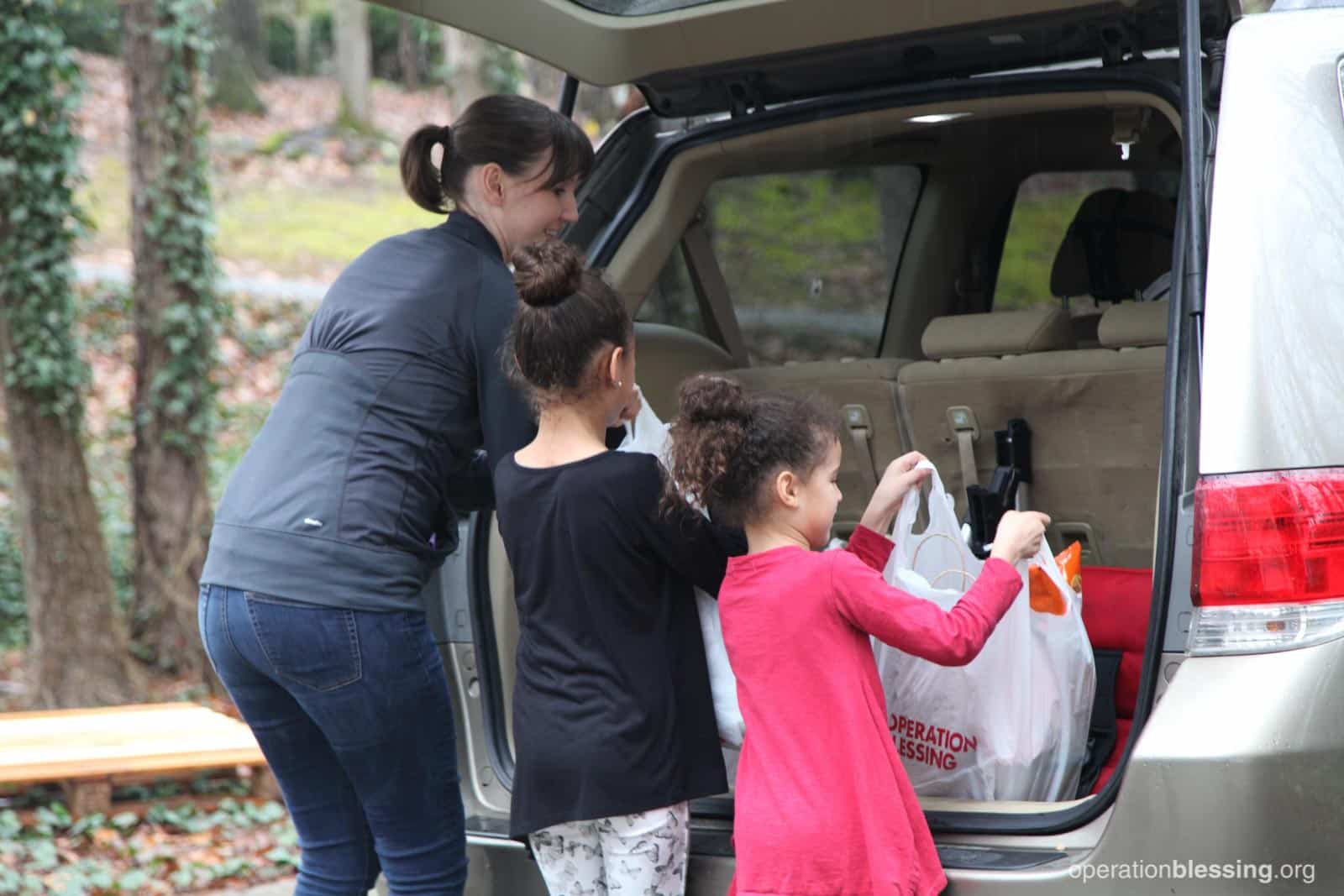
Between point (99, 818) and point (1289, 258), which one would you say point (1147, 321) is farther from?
point (99, 818)

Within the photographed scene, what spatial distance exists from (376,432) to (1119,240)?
2322 mm

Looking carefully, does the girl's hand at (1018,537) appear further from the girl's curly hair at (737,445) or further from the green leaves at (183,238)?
the green leaves at (183,238)

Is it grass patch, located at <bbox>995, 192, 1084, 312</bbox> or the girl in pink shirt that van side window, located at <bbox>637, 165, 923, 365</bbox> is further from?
the girl in pink shirt

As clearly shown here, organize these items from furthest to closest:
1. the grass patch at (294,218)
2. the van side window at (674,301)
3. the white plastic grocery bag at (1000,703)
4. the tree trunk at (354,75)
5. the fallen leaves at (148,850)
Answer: the tree trunk at (354,75), the grass patch at (294,218), the fallen leaves at (148,850), the van side window at (674,301), the white plastic grocery bag at (1000,703)

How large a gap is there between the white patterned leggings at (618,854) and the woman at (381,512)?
0.79ft

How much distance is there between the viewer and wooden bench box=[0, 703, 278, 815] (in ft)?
15.2

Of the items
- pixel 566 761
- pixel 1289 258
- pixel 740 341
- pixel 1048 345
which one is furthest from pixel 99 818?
pixel 1289 258

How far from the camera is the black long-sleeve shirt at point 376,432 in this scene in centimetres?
228

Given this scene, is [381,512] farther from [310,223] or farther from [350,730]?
[310,223]

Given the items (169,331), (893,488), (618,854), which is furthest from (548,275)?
(169,331)

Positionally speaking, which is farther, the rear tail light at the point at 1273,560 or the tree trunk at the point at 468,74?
the tree trunk at the point at 468,74

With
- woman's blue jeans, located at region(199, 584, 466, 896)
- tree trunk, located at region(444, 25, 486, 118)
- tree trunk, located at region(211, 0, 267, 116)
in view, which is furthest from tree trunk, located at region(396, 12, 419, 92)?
woman's blue jeans, located at region(199, 584, 466, 896)

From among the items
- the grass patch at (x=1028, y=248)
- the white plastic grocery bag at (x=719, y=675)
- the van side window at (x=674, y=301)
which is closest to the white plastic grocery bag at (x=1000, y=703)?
the white plastic grocery bag at (x=719, y=675)

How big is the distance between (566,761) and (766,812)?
0.32 meters
